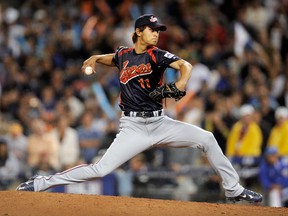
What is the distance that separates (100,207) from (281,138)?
484cm

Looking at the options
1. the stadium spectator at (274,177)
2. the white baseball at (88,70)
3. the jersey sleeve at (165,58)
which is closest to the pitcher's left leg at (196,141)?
the jersey sleeve at (165,58)

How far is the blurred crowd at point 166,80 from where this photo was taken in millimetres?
11625

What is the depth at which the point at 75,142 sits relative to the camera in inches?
495

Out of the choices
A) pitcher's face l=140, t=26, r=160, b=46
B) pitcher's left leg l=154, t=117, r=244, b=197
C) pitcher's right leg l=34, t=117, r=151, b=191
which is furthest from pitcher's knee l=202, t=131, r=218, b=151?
pitcher's face l=140, t=26, r=160, b=46

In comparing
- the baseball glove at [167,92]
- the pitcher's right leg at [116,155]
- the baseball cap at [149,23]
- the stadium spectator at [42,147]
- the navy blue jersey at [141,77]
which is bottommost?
the pitcher's right leg at [116,155]

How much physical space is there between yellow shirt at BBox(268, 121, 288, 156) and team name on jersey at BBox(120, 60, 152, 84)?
14.8ft

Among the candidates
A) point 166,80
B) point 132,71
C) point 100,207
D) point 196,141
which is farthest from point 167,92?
point 166,80

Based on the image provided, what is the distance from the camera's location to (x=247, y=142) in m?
11.6

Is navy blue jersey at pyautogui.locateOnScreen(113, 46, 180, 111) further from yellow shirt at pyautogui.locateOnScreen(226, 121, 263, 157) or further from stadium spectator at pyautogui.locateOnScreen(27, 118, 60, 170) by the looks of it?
stadium spectator at pyautogui.locateOnScreen(27, 118, 60, 170)

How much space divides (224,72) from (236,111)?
131 cm

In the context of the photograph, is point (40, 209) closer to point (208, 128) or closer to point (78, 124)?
point (208, 128)

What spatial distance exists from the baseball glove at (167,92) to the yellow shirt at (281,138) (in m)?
4.66

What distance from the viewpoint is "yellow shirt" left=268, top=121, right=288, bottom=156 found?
11555 mm

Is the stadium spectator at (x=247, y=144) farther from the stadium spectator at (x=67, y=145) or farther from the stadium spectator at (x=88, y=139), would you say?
the stadium spectator at (x=67, y=145)
